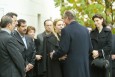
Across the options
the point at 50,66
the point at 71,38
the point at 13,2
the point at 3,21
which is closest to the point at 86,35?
the point at 71,38

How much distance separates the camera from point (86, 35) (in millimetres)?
9031

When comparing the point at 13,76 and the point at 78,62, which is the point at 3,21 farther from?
the point at 78,62

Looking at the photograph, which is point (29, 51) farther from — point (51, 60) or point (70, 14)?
point (70, 14)

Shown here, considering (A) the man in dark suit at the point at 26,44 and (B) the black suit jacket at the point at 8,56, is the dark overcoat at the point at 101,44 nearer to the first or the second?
(A) the man in dark suit at the point at 26,44

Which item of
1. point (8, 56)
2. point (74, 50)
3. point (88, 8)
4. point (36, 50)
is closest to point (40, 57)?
point (36, 50)

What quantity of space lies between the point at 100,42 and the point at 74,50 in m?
1.48

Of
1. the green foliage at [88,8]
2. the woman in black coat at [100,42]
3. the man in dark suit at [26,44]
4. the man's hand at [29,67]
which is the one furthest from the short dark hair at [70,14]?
the green foliage at [88,8]

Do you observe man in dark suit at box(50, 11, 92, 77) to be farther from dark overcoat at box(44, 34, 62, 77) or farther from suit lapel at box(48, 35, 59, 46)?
suit lapel at box(48, 35, 59, 46)

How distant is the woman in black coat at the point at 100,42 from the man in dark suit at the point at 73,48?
40.3 inches

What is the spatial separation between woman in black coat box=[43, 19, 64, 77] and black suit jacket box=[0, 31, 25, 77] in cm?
178

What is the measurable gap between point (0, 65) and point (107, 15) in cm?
1027

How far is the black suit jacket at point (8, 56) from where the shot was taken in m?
7.77

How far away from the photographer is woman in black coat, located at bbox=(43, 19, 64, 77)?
9.52 meters

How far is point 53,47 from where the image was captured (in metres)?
9.86
